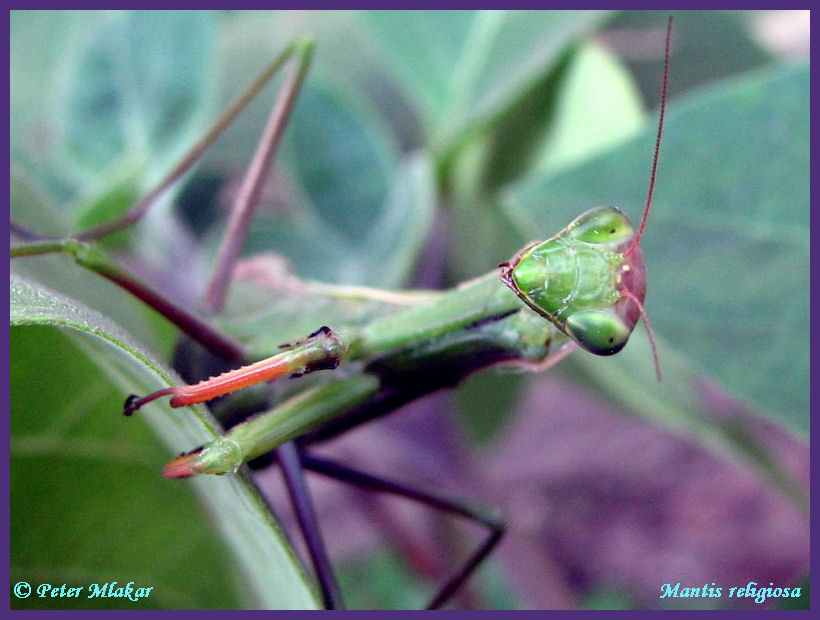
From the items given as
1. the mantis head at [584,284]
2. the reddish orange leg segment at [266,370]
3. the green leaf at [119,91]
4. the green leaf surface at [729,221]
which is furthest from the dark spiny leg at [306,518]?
the green leaf at [119,91]

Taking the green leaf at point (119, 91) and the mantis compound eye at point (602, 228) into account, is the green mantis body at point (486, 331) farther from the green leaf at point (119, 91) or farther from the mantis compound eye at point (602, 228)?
the green leaf at point (119, 91)

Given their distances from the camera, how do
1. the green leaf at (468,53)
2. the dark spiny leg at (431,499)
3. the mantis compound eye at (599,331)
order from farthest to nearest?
1. the green leaf at (468,53)
2. the dark spiny leg at (431,499)
3. the mantis compound eye at (599,331)

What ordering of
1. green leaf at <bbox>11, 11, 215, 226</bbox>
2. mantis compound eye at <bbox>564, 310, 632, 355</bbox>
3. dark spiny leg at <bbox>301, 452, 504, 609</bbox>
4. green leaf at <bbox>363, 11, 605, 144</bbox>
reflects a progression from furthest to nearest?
green leaf at <bbox>11, 11, 215, 226</bbox> → green leaf at <bbox>363, 11, 605, 144</bbox> → dark spiny leg at <bbox>301, 452, 504, 609</bbox> → mantis compound eye at <bbox>564, 310, 632, 355</bbox>

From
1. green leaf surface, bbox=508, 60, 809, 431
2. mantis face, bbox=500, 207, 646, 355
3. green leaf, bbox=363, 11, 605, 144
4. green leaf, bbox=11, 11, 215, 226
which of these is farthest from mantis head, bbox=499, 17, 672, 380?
green leaf, bbox=11, 11, 215, 226

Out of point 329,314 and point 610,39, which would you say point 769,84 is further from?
point 329,314

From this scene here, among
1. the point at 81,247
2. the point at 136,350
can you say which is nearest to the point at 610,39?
the point at 81,247

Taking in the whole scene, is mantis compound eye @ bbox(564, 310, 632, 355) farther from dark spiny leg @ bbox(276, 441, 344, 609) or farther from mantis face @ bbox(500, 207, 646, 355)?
dark spiny leg @ bbox(276, 441, 344, 609)

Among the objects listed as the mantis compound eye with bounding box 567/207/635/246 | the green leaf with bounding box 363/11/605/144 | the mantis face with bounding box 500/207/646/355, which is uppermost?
the green leaf with bounding box 363/11/605/144
